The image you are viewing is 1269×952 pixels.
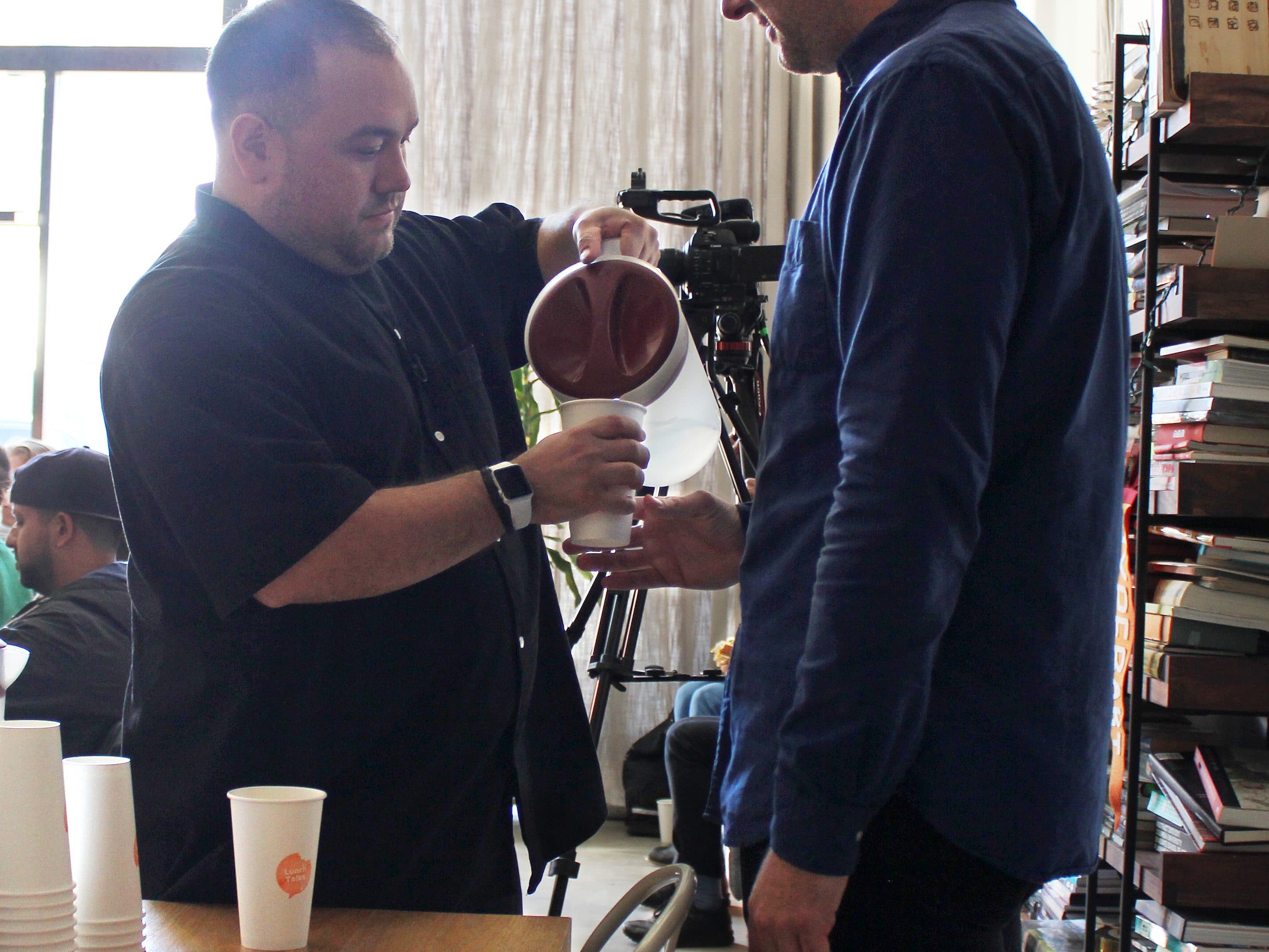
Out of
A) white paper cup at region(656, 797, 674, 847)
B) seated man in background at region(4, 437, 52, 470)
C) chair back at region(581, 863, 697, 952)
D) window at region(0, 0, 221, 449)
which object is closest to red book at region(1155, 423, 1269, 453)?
chair back at region(581, 863, 697, 952)

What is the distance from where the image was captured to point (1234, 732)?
227cm

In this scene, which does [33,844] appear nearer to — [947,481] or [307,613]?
[307,613]

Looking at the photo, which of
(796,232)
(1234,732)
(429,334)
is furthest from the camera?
(1234,732)

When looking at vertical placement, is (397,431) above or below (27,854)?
above

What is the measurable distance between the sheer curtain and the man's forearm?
132 inches

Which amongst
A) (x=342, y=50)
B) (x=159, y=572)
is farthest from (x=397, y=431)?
(x=342, y=50)

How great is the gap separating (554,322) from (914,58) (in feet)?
1.69

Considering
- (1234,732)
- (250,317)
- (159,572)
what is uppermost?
(250,317)

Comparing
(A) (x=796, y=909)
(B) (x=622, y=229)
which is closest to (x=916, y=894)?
(A) (x=796, y=909)

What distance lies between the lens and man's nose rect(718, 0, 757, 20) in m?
1.03

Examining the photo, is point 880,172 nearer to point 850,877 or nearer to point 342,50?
point 850,877

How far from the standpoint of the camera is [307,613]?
3.75ft

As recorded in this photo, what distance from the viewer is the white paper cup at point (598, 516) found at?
112 cm

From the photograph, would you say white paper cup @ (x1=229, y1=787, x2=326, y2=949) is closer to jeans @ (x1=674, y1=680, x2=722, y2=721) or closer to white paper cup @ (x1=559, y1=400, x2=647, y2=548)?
white paper cup @ (x1=559, y1=400, x2=647, y2=548)
